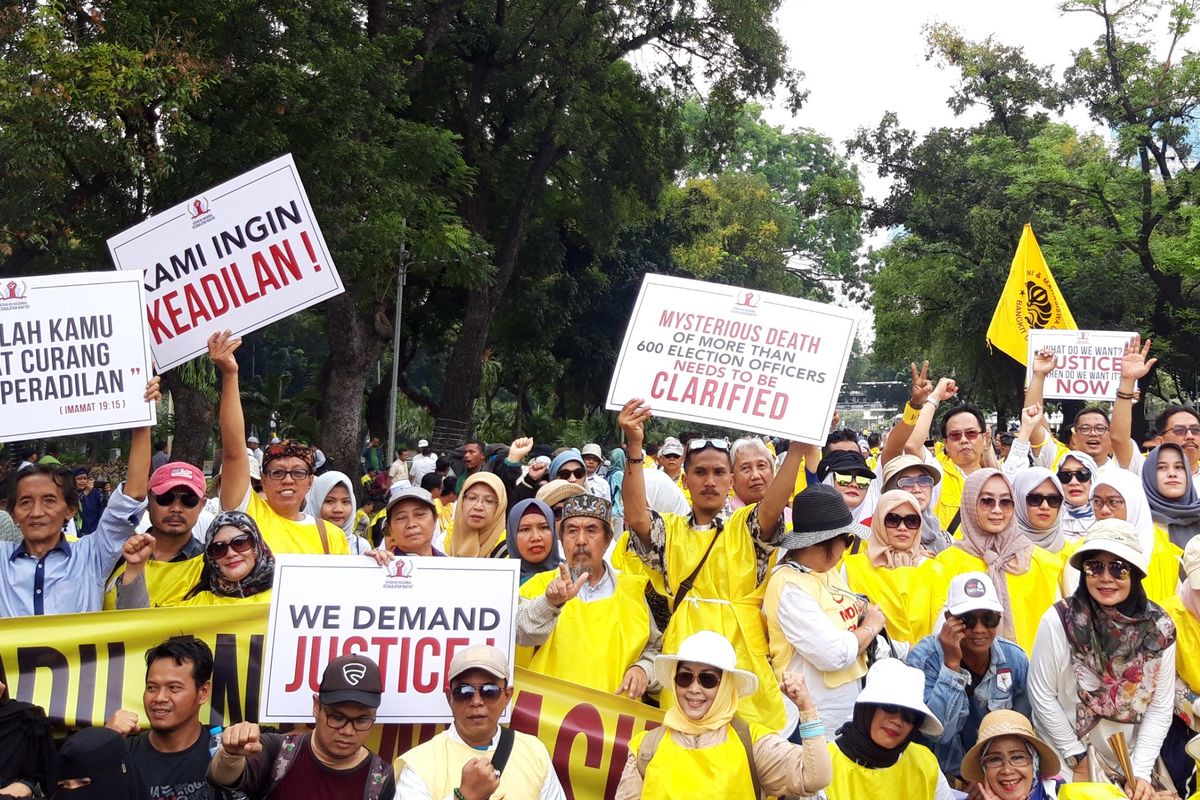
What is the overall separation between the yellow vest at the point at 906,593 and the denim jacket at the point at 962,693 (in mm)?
415

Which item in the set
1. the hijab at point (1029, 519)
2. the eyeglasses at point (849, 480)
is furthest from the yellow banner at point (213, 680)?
the eyeglasses at point (849, 480)

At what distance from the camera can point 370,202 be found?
48.1 ft

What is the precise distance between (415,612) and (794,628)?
1414mm

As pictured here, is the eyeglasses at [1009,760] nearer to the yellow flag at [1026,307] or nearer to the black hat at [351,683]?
the black hat at [351,683]

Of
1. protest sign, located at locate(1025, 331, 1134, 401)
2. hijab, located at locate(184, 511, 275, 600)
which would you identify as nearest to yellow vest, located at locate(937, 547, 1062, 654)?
hijab, located at locate(184, 511, 275, 600)

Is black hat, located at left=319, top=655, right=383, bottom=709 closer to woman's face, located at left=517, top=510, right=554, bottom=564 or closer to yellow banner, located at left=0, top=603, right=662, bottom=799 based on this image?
yellow banner, located at left=0, top=603, right=662, bottom=799

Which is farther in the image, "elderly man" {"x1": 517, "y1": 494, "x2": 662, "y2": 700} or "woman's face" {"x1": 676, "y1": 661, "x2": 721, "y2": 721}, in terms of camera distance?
"elderly man" {"x1": 517, "y1": 494, "x2": 662, "y2": 700}

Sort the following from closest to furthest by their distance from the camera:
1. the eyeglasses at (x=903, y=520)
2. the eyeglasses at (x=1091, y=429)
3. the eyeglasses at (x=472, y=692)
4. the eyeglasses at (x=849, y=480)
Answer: the eyeglasses at (x=472, y=692) → the eyeglasses at (x=903, y=520) → the eyeglasses at (x=849, y=480) → the eyeglasses at (x=1091, y=429)

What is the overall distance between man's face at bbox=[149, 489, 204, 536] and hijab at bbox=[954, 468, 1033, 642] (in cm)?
328

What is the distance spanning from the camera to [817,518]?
461cm

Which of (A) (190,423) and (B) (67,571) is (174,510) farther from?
(A) (190,423)

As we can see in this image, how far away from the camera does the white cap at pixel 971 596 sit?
4.47 metres

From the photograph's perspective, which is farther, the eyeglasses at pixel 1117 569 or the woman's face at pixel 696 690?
the eyeglasses at pixel 1117 569

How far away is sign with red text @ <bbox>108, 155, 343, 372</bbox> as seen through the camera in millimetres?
5762
